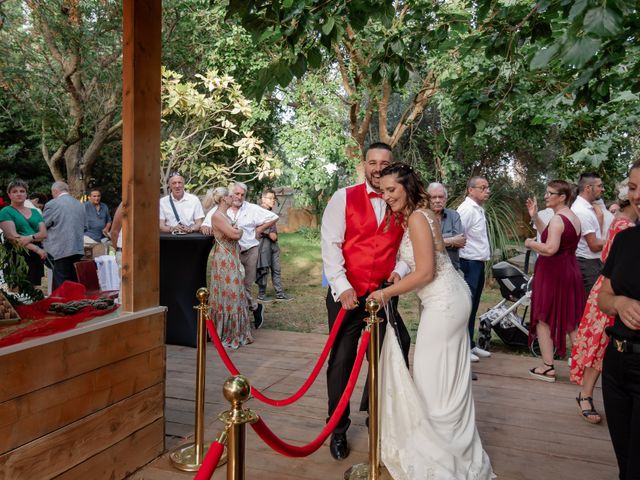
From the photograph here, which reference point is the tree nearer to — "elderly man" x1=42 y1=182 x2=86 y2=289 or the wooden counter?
"elderly man" x1=42 y1=182 x2=86 y2=289

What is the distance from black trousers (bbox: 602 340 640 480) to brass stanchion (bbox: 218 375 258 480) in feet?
4.98

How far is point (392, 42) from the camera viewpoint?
3.14 meters

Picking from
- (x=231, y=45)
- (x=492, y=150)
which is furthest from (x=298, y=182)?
(x=492, y=150)

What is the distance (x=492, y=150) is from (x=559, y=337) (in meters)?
9.02

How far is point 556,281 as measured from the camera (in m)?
5.02

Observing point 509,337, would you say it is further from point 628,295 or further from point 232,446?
point 232,446

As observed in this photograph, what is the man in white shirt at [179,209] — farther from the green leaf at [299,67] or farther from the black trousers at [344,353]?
the green leaf at [299,67]

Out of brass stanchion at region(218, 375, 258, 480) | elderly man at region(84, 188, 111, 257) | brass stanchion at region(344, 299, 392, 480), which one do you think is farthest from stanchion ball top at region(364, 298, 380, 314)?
elderly man at region(84, 188, 111, 257)

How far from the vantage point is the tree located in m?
11.0

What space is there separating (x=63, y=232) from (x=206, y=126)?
18.1ft

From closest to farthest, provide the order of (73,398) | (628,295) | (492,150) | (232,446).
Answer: (232,446) → (628,295) → (73,398) → (492,150)

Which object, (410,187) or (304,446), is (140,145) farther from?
(304,446)

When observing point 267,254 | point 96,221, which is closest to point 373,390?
point 267,254

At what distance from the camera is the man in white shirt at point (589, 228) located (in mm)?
5367
